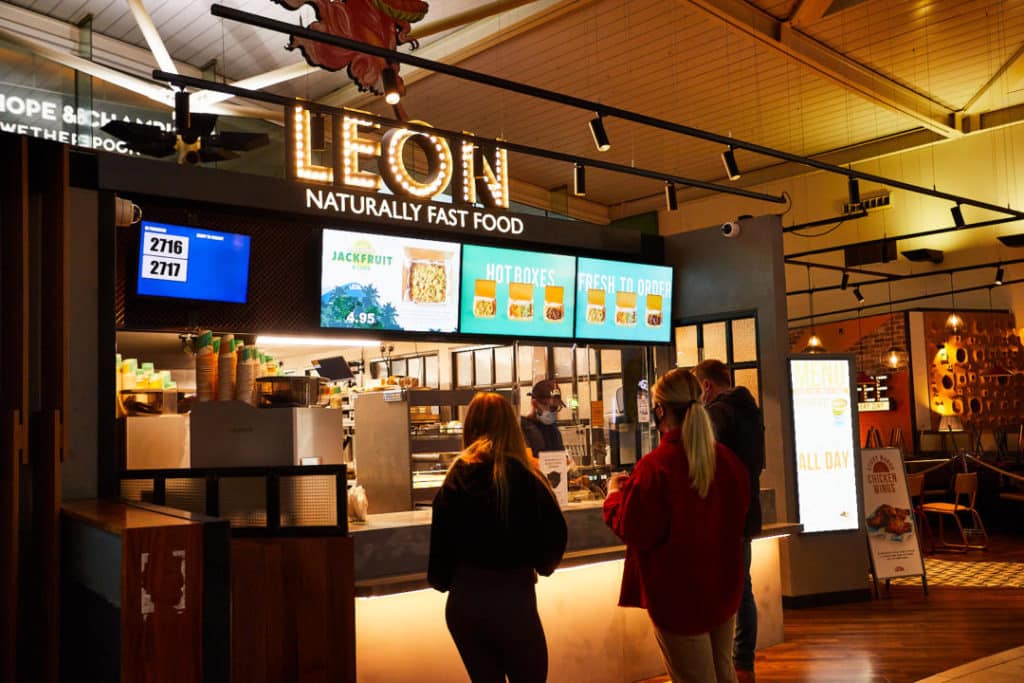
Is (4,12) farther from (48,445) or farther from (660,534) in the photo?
(660,534)

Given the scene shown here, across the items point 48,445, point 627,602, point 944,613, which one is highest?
point 48,445

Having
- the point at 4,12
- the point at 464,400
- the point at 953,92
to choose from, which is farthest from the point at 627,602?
the point at 953,92

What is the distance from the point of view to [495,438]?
120 inches

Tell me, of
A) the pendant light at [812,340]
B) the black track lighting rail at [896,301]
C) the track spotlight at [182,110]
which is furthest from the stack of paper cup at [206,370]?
the pendant light at [812,340]

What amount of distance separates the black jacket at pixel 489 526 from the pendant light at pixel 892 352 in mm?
13238

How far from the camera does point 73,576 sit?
10.8ft

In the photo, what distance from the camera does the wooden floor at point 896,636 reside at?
17.6ft

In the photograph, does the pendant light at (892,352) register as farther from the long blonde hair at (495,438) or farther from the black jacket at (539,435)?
the long blonde hair at (495,438)

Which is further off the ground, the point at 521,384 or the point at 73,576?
the point at 521,384

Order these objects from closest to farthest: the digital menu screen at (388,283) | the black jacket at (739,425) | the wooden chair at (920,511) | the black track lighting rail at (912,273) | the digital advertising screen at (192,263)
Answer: the black jacket at (739,425), the digital advertising screen at (192,263), the digital menu screen at (388,283), the wooden chair at (920,511), the black track lighting rail at (912,273)

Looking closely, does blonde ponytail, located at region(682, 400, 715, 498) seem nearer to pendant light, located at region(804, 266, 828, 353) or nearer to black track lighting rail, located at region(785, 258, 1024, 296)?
black track lighting rail, located at region(785, 258, 1024, 296)

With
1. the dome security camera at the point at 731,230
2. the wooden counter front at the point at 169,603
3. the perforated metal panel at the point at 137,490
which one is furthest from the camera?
the dome security camera at the point at 731,230

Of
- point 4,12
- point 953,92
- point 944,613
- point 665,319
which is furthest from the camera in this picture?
point 953,92

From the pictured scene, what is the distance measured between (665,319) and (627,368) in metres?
0.66
